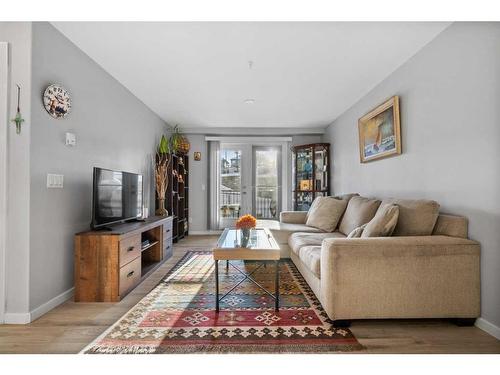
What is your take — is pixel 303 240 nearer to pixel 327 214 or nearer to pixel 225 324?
pixel 327 214

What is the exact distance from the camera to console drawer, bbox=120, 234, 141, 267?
104 inches

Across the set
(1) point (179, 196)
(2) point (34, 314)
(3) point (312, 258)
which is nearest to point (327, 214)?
(3) point (312, 258)

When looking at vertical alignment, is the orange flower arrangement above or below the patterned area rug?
above

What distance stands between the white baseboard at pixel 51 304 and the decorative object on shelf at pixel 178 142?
10.7ft

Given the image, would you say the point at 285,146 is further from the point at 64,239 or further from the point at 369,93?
the point at 64,239

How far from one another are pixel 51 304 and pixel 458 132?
3.58 meters

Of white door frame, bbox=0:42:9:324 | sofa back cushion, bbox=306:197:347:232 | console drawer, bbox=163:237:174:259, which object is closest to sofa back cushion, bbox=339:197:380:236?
sofa back cushion, bbox=306:197:347:232

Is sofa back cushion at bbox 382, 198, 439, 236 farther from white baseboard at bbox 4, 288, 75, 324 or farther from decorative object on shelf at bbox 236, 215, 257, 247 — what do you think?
white baseboard at bbox 4, 288, 75, 324

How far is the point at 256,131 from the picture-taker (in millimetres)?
6203

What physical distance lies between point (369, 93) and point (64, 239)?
3.99 meters

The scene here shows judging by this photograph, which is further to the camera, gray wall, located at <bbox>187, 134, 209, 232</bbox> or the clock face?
gray wall, located at <bbox>187, 134, 209, 232</bbox>

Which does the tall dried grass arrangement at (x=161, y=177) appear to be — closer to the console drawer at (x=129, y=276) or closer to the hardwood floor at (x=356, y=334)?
the console drawer at (x=129, y=276)

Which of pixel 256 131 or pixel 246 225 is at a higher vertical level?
pixel 256 131

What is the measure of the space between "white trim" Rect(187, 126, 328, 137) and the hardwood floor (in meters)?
4.32
